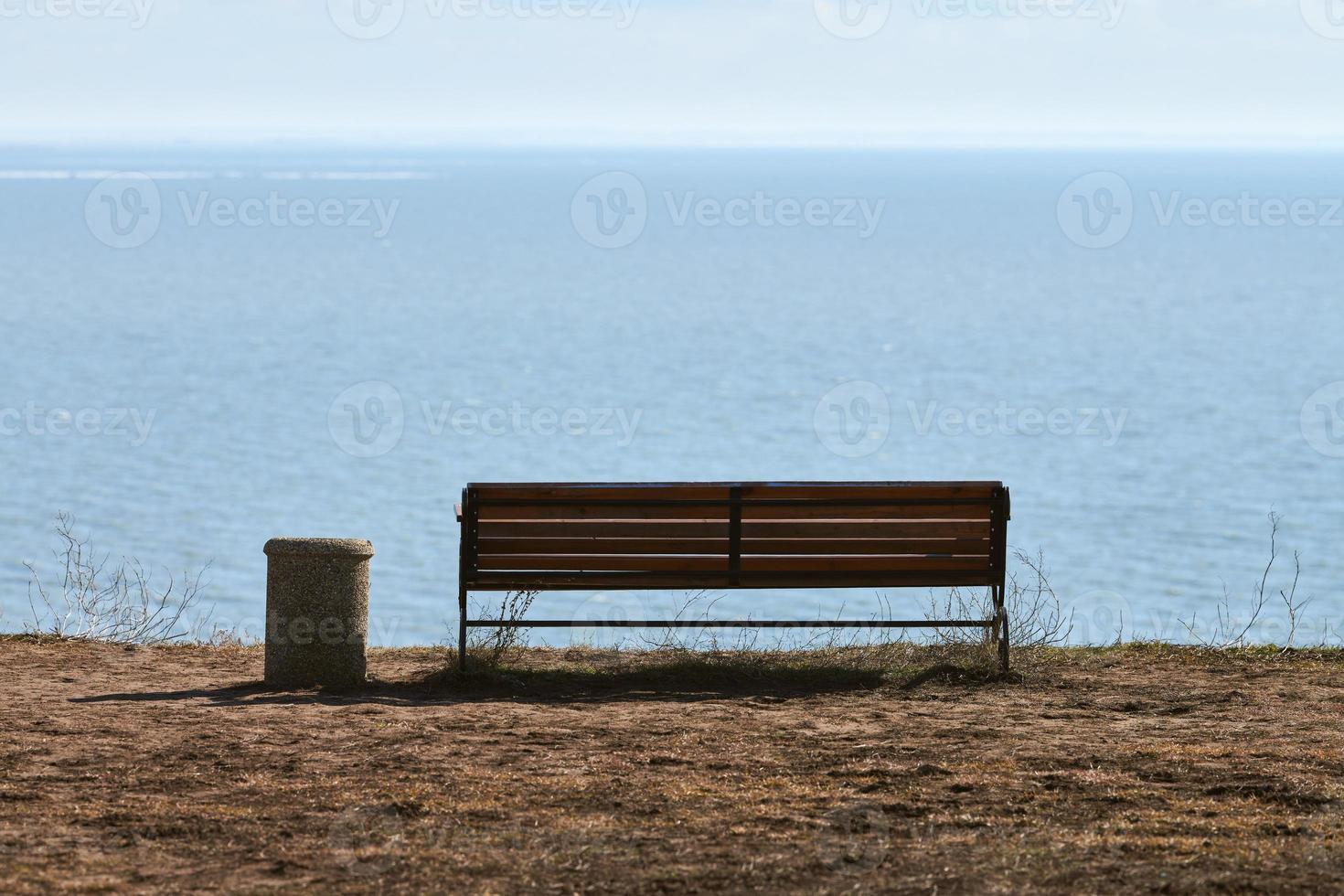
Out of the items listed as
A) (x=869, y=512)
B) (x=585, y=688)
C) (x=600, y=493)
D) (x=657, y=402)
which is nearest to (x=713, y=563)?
(x=600, y=493)

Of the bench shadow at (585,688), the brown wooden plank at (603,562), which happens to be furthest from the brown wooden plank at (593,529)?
the bench shadow at (585,688)

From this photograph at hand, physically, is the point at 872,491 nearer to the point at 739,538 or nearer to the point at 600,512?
the point at 739,538

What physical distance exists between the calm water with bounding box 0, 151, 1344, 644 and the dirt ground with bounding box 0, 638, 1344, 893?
23.9 meters

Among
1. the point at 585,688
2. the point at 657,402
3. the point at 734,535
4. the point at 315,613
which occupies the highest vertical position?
the point at 657,402

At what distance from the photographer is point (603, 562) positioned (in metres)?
9.16

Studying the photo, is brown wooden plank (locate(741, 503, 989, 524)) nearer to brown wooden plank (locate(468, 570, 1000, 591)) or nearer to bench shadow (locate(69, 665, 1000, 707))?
brown wooden plank (locate(468, 570, 1000, 591))

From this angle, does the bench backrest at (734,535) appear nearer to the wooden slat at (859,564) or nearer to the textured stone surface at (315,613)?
the wooden slat at (859,564)

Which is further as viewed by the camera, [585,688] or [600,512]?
[600,512]

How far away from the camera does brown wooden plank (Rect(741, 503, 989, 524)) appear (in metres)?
9.23

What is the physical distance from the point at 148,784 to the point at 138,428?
6427 cm

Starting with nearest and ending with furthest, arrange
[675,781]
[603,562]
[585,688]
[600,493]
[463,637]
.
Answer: [675,781], [585,688], [463,637], [600,493], [603,562]

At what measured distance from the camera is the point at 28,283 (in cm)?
11819

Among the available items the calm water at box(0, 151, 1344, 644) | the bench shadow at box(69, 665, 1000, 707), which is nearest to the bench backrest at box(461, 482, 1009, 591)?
the bench shadow at box(69, 665, 1000, 707)

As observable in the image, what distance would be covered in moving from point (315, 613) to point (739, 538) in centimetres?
229
